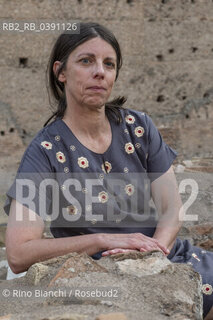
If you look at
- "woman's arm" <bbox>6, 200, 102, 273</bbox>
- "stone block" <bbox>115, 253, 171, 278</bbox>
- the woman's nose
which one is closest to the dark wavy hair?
the woman's nose

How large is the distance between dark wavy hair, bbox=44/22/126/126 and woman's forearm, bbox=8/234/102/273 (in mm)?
587

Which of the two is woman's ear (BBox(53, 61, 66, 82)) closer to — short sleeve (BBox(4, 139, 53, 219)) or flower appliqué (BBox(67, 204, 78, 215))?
short sleeve (BBox(4, 139, 53, 219))

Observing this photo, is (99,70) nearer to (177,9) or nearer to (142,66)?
(142,66)

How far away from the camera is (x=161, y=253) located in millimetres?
2062

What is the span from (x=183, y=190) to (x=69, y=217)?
2144 millimetres

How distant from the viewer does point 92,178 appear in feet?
7.45

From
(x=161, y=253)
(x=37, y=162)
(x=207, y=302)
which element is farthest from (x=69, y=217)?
(x=207, y=302)

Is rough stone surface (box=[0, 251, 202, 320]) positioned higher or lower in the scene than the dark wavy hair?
lower

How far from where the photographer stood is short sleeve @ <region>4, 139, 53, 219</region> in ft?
7.03

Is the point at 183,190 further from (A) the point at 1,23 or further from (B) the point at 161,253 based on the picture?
(A) the point at 1,23

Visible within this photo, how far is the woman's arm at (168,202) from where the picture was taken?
7.73ft

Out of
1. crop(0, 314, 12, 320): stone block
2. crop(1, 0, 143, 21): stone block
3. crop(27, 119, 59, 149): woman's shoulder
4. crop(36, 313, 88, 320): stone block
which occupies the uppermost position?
crop(1, 0, 143, 21): stone block

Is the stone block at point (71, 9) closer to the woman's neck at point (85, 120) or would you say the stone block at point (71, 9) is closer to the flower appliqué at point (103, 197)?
the woman's neck at point (85, 120)

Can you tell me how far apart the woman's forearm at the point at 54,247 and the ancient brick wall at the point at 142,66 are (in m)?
5.69
